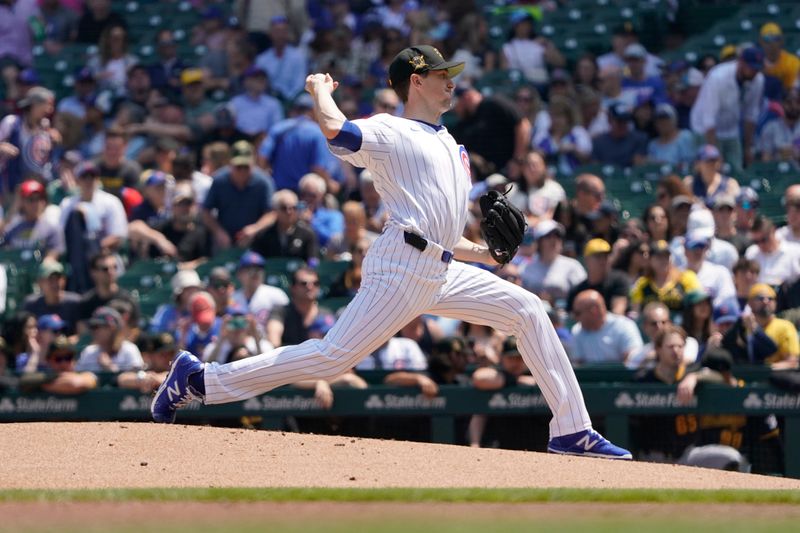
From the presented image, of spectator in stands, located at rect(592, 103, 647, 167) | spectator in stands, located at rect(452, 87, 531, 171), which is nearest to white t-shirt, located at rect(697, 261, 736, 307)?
spectator in stands, located at rect(452, 87, 531, 171)

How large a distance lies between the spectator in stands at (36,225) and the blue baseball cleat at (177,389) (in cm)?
586

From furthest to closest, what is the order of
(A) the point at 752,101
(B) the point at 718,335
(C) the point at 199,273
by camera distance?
(A) the point at 752,101 → (C) the point at 199,273 → (B) the point at 718,335

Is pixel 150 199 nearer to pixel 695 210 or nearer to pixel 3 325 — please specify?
pixel 3 325

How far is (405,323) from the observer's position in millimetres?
6723

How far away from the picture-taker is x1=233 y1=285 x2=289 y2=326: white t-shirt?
11320mm

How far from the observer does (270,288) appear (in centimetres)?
1147

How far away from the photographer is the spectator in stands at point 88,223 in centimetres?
1263

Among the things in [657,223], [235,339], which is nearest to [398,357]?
[235,339]

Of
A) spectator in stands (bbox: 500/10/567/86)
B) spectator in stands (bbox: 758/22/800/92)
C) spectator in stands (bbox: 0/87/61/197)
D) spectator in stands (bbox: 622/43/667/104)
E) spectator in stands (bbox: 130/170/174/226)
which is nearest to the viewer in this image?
spectator in stands (bbox: 130/170/174/226)

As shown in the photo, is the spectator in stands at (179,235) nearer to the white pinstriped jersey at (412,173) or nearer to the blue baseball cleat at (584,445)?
the blue baseball cleat at (584,445)

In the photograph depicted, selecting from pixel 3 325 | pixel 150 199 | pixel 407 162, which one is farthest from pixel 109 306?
pixel 407 162

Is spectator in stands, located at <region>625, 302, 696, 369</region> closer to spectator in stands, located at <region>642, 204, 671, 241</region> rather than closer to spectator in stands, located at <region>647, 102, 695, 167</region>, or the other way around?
spectator in stands, located at <region>642, 204, 671, 241</region>

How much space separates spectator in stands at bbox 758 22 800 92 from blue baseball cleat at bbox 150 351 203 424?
26.2 ft

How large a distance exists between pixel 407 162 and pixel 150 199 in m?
7.21
